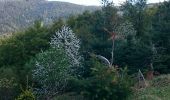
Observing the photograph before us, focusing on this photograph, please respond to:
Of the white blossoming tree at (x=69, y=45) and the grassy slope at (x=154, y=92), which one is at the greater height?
the white blossoming tree at (x=69, y=45)

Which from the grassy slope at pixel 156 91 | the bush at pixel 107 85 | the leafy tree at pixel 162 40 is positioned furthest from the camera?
the leafy tree at pixel 162 40

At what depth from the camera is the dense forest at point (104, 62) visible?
2992 centimetres

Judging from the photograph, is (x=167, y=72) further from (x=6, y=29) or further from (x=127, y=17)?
(x=6, y=29)

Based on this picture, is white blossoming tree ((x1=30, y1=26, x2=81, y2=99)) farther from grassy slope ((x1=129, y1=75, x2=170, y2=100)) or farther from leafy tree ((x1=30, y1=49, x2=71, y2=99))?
grassy slope ((x1=129, y1=75, x2=170, y2=100))

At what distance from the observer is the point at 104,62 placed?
35875mm

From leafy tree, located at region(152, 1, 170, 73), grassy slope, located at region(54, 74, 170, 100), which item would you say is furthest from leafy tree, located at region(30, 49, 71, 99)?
leafy tree, located at region(152, 1, 170, 73)

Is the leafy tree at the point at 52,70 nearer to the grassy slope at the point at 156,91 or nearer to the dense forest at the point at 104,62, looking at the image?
the dense forest at the point at 104,62

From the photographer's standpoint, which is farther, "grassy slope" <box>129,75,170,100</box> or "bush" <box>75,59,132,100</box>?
"grassy slope" <box>129,75,170,100</box>

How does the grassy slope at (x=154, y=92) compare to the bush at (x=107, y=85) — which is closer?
the bush at (x=107, y=85)

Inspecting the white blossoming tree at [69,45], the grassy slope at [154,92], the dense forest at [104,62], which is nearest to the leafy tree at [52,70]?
the dense forest at [104,62]

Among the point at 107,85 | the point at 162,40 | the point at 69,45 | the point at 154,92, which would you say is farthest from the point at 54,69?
the point at 162,40

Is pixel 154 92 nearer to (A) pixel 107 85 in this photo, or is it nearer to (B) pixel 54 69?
(A) pixel 107 85

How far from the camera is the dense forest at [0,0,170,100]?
98.2 feet

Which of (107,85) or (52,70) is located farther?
(52,70)
